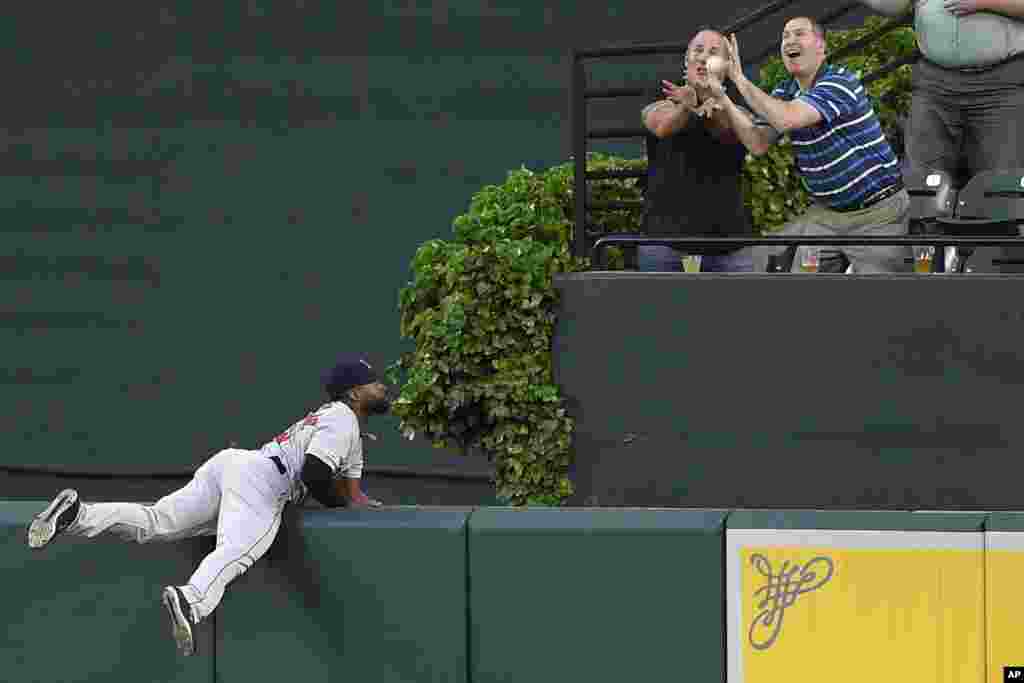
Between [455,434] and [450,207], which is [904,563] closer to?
[455,434]

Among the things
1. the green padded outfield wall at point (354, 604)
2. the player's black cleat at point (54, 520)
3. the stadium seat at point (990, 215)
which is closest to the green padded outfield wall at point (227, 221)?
the stadium seat at point (990, 215)

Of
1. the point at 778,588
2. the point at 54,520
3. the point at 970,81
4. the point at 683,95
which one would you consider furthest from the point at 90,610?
the point at 970,81

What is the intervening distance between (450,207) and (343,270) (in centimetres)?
80

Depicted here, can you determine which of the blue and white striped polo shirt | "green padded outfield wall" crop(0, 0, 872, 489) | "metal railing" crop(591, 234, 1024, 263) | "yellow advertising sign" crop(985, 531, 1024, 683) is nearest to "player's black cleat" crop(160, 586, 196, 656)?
"metal railing" crop(591, 234, 1024, 263)

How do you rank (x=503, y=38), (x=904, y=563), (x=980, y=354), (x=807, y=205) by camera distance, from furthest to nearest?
(x=503, y=38) < (x=807, y=205) < (x=980, y=354) < (x=904, y=563)

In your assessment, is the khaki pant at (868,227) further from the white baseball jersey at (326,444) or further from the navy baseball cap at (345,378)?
the white baseball jersey at (326,444)

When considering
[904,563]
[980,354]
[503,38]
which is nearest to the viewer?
[904,563]

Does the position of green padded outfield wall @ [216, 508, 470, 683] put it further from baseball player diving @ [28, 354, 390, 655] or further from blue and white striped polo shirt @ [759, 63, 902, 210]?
blue and white striped polo shirt @ [759, 63, 902, 210]

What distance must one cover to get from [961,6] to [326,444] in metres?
3.56

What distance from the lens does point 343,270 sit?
1377 centimetres

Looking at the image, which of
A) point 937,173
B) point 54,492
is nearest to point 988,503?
point 937,173

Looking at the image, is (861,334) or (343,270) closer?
(861,334)

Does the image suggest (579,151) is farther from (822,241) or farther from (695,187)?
(822,241)

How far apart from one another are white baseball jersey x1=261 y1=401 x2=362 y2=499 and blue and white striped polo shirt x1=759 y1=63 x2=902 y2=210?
245 cm
